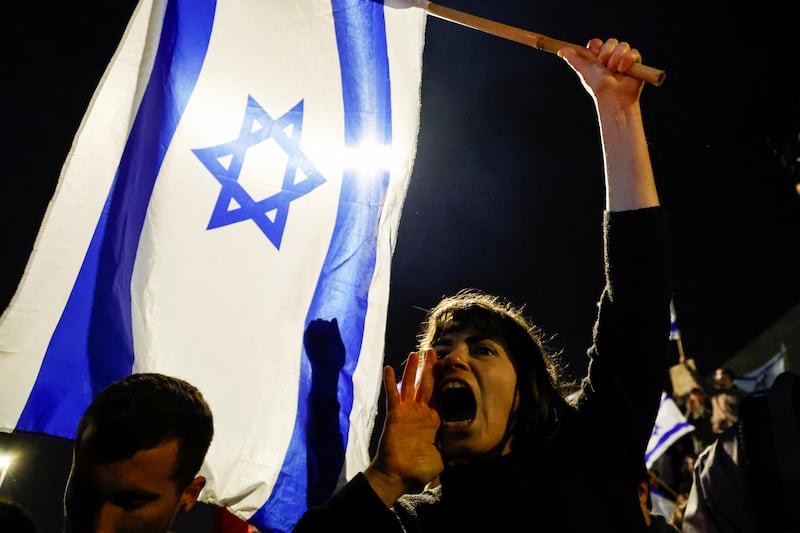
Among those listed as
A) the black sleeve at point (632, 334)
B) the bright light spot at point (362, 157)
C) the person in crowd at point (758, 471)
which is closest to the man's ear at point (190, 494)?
the black sleeve at point (632, 334)

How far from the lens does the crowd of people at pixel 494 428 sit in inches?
57.7

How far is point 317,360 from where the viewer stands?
2.48m

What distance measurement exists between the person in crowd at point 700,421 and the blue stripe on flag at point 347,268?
295 inches

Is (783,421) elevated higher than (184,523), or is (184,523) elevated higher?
(783,421)

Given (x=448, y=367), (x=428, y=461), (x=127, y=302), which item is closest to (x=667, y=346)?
(x=448, y=367)

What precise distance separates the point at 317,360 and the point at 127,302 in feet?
2.67

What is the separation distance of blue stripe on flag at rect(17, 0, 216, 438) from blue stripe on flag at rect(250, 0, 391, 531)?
727 millimetres

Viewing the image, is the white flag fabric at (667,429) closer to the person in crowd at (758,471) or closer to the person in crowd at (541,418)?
the person in crowd at (541,418)

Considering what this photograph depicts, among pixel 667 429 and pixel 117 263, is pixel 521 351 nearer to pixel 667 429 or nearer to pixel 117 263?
pixel 117 263

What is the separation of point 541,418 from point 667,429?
22.5 feet

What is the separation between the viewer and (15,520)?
176cm

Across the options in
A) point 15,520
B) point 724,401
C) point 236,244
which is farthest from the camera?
point 724,401

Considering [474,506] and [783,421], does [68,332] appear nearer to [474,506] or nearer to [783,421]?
[474,506]

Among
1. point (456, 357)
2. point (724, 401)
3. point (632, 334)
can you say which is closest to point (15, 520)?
point (456, 357)
